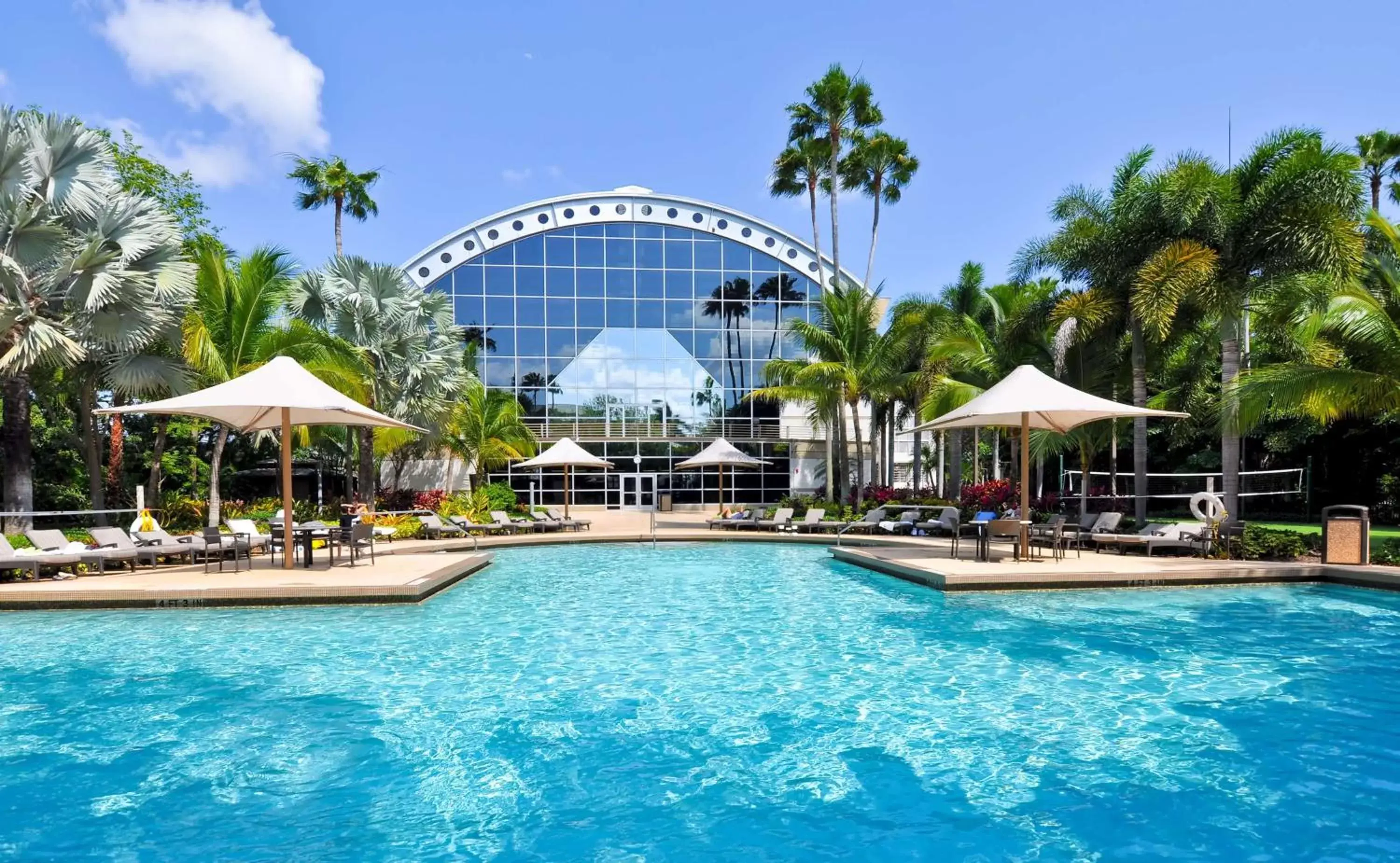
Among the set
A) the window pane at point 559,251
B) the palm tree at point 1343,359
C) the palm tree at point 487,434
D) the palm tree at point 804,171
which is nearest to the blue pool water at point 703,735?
the palm tree at point 1343,359

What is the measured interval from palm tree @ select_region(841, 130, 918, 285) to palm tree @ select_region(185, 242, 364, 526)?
17.5 m

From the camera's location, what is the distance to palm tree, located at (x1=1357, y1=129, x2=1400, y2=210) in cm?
2923

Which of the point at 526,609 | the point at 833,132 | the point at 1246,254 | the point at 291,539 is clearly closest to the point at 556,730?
the point at 526,609

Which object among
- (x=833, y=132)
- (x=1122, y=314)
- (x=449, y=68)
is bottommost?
(x=1122, y=314)

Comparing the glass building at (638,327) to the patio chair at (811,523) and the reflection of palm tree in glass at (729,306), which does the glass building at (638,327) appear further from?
the patio chair at (811,523)

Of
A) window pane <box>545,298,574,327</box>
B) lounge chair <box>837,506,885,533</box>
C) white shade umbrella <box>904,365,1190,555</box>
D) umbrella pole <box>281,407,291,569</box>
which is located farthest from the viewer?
window pane <box>545,298,574,327</box>

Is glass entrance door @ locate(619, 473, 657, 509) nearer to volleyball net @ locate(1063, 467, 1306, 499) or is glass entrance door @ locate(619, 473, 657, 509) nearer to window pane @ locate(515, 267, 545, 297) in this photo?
window pane @ locate(515, 267, 545, 297)

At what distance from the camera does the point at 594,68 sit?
14414 mm

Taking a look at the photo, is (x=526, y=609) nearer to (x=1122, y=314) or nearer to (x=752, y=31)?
(x=752, y=31)

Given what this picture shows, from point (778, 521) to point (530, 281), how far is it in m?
18.0

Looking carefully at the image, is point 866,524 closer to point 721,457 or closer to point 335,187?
point 721,457

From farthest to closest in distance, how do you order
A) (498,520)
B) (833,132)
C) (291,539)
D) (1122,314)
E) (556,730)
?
(833,132)
(498,520)
(1122,314)
(291,539)
(556,730)

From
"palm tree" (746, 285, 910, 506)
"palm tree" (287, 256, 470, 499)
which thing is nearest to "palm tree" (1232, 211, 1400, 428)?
"palm tree" (746, 285, 910, 506)

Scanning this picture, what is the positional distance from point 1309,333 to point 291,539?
52.0ft
